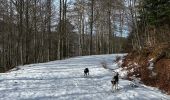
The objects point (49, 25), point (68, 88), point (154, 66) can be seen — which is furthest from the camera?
point (49, 25)

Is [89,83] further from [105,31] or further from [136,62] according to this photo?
[105,31]

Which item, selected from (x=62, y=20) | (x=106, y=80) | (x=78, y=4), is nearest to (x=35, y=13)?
(x=62, y=20)

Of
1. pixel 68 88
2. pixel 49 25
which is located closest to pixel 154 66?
pixel 68 88

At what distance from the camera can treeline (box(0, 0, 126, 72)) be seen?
183 ft

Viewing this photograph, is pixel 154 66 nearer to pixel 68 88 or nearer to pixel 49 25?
pixel 68 88

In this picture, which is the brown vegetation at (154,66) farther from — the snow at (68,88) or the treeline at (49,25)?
the treeline at (49,25)

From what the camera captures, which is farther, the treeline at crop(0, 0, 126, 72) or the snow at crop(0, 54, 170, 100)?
the treeline at crop(0, 0, 126, 72)

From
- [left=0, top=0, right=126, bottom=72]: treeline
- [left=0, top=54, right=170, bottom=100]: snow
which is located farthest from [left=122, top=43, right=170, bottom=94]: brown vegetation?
[left=0, top=0, right=126, bottom=72]: treeline

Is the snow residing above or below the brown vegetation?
below

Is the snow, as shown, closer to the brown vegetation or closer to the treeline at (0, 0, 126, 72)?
the brown vegetation

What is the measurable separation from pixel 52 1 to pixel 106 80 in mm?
39208

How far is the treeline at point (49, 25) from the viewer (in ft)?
183

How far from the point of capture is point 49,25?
61.7 m

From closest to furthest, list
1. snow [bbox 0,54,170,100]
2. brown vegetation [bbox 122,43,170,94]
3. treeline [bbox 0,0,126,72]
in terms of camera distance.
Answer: snow [bbox 0,54,170,100], brown vegetation [bbox 122,43,170,94], treeline [bbox 0,0,126,72]
